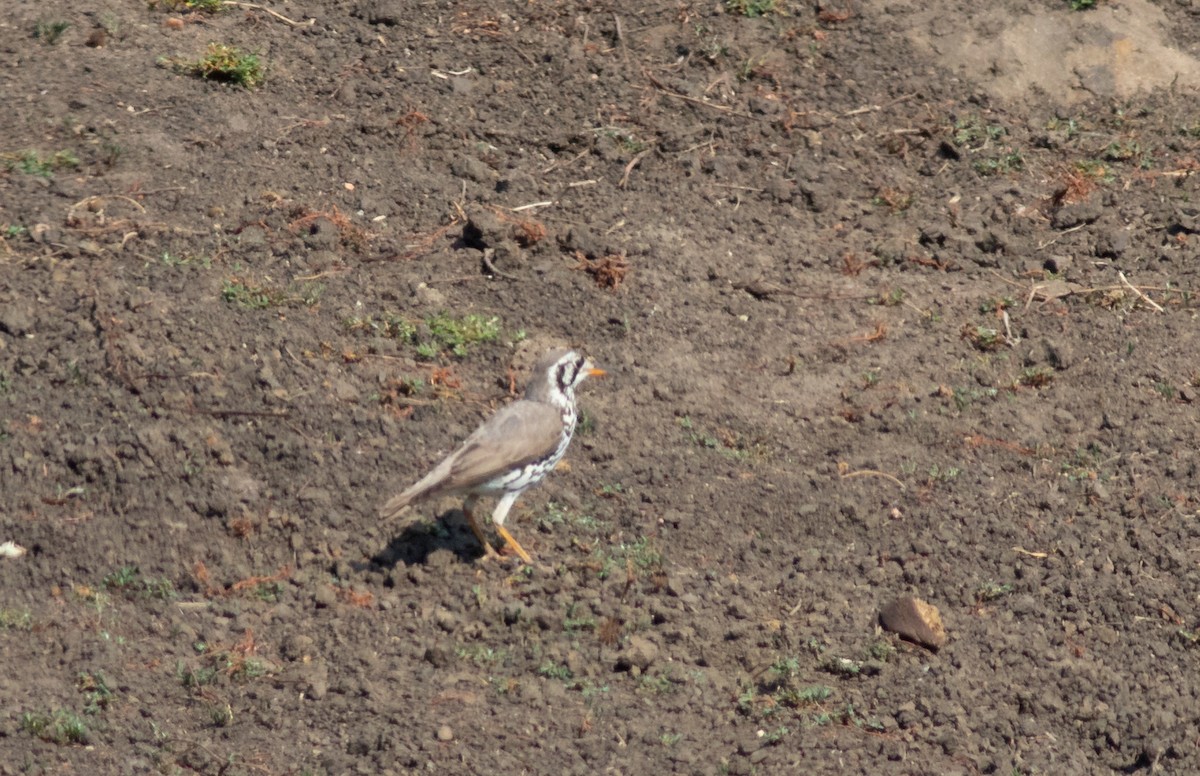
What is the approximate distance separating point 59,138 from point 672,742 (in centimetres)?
693

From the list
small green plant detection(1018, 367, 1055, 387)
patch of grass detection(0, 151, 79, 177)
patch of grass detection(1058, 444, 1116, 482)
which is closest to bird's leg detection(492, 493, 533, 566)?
patch of grass detection(1058, 444, 1116, 482)

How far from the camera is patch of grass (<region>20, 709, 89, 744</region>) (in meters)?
6.84

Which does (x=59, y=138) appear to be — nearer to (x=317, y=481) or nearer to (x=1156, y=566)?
(x=317, y=481)

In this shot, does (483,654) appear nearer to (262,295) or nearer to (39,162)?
(262,295)

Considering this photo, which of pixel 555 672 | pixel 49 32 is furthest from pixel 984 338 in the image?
pixel 49 32

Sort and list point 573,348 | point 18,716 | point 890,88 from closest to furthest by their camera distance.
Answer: point 18,716
point 573,348
point 890,88

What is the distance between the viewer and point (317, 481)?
8.83 m

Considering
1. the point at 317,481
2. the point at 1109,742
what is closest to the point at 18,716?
the point at 317,481

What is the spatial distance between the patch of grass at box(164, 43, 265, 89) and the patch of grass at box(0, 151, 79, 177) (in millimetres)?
1401

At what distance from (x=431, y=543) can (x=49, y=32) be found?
621 centimetres

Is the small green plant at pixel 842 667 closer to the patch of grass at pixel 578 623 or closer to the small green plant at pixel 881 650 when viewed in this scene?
the small green plant at pixel 881 650

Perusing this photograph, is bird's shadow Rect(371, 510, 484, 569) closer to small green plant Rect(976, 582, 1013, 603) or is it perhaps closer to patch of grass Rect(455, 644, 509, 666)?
patch of grass Rect(455, 644, 509, 666)

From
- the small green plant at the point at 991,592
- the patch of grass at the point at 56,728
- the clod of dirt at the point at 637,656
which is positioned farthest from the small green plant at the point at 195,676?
the small green plant at the point at 991,592

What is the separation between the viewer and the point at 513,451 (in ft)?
27.6
